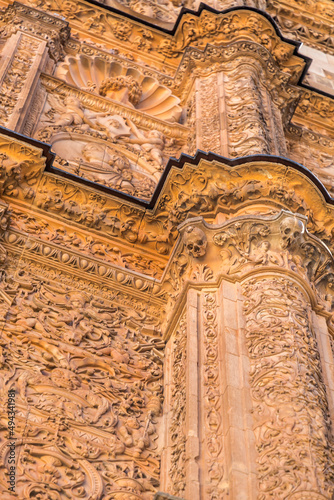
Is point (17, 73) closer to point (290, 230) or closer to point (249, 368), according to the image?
point (290, 230)

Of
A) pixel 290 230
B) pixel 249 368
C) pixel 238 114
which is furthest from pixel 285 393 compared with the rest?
pixel 238 114

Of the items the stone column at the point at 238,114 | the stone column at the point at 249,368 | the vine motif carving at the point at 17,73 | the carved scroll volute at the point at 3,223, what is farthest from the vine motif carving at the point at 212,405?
the vine motif carving at the point at 17,73

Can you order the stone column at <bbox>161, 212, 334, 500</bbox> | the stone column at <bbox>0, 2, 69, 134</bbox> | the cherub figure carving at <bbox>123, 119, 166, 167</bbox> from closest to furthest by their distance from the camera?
1. the stone column at <bbox>161, 212, 334, 500</bbox>
2. the stone column at <bbox>0, 2, 69, 134</bbox>
3. the cherub figure carving at <bbox>123, 119, 166, 167</bbox>

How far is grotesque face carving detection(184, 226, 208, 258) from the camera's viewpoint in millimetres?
8609

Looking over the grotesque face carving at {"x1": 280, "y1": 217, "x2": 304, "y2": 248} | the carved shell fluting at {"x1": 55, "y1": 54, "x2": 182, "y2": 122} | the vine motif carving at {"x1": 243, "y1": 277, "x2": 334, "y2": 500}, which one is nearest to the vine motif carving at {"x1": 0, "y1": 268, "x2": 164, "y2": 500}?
the vine motif carving at {"x1": 243, "y1": 277, "x2": 334, "y2": 500}

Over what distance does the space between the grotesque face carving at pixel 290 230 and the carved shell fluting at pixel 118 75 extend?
16.0ft

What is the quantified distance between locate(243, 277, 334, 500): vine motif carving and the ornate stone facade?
0.05ft

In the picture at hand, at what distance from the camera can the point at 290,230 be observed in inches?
335

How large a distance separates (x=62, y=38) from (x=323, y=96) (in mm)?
4852

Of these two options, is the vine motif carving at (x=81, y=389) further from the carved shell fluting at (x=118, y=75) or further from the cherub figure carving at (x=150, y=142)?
the carved shell fluting at (x=118, y=75)

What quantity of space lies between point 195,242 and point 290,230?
925mm

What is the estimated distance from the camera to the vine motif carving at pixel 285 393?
6.13 metres

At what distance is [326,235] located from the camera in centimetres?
980

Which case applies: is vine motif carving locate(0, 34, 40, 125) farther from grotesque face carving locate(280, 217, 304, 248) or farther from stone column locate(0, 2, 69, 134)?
grotesque face carving locate(280, 217, 304, 248)
